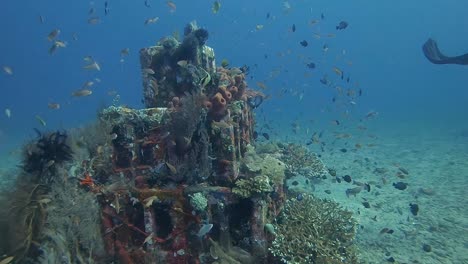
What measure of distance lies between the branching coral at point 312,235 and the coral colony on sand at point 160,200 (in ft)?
0.09

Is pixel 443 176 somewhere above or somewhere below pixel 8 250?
above

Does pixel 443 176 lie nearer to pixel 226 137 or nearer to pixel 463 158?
pixel 463 158

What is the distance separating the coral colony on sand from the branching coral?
0.09ft

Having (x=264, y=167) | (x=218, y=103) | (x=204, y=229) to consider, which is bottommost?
(x=204, y=229)

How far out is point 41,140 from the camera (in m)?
7.16

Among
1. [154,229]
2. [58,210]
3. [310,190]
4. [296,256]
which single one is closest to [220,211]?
[154,229]

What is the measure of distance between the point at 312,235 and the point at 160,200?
3.86 m

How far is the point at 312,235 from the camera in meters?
8.70

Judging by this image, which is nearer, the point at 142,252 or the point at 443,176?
the point at 142,252

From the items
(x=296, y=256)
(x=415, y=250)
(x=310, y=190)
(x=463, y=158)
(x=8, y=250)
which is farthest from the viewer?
(x=463, y=158)

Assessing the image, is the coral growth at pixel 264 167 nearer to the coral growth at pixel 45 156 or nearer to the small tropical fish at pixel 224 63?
the small tropical fish at pixel 224 63

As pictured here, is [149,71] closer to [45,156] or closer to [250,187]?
[45,156]

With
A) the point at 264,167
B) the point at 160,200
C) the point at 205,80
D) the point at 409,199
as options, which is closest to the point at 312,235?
the point at 264,167

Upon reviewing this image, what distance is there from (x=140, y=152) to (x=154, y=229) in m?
2.11
